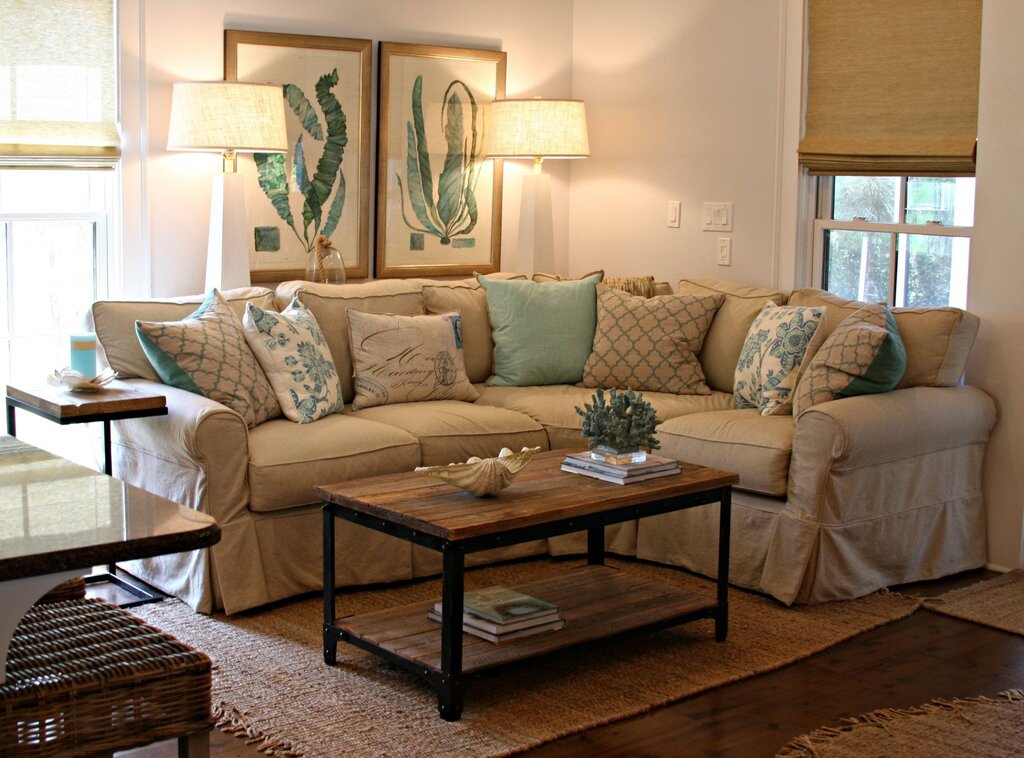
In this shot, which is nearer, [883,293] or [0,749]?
[0,749]

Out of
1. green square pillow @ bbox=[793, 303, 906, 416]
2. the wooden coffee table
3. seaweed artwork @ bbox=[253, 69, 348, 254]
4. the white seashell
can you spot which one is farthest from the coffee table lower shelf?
seaweed artwork @ bbox=[253, 69, 348, 254]

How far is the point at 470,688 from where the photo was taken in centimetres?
325

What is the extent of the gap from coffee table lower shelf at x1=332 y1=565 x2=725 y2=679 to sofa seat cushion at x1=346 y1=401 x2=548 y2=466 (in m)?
0.64

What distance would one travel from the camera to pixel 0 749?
71.1 inches

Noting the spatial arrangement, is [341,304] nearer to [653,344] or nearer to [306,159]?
[306,159]

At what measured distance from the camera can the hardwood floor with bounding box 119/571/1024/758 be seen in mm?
2914

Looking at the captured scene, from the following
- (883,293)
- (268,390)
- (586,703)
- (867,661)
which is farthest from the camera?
(883,293)

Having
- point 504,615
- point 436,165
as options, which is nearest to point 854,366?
point 504,615

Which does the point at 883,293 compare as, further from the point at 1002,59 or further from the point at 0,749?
the point at 0,749

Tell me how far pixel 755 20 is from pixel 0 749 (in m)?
4.22

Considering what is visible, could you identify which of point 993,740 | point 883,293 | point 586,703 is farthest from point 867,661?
point 883,293

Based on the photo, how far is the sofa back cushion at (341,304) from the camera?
14.9 ft

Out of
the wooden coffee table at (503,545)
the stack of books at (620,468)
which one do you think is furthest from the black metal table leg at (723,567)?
the stack of books at (620,468)

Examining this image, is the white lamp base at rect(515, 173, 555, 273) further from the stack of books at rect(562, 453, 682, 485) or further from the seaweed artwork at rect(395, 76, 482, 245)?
the stack of books at rect(562, 453, 682, 485)
